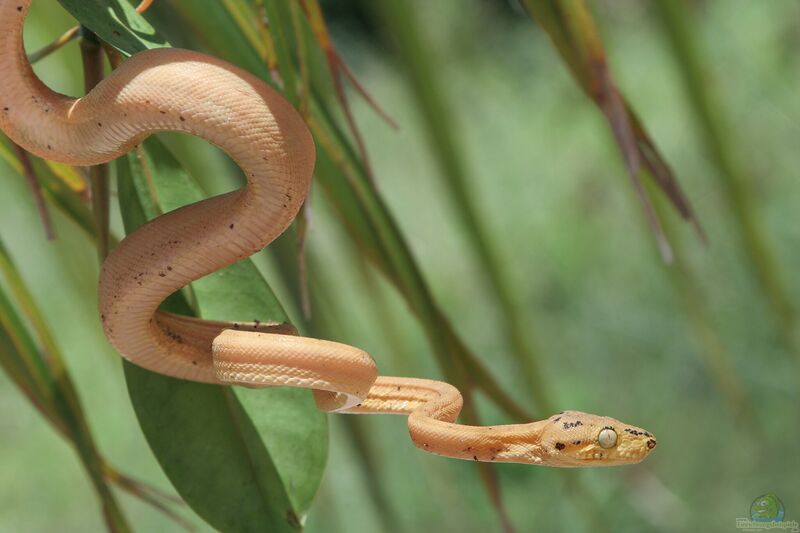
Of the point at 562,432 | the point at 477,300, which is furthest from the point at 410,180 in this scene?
the point at 562,432

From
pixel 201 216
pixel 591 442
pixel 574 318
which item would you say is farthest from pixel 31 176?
pixel 574 318

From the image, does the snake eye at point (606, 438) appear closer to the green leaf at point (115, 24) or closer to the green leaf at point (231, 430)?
the green leaf at point (231, 430)

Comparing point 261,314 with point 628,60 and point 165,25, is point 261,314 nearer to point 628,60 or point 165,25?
point 165,25

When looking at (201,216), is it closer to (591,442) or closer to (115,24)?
(115,24)

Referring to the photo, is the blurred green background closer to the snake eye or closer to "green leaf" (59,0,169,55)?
the snake eye

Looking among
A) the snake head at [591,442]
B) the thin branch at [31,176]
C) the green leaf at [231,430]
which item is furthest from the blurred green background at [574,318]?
the thin branch at [31,176]
